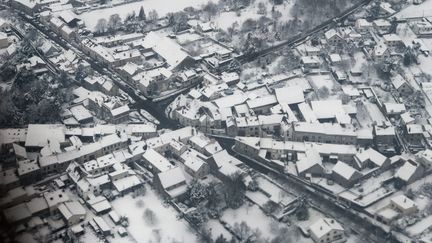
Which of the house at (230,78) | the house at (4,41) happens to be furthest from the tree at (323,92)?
the house at (4,41)

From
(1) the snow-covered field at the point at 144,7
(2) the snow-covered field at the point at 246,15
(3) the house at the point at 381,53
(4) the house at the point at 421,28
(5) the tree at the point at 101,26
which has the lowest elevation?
(3) the house at the point at 381,53

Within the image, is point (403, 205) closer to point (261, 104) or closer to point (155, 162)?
Answer: point (261, 104)

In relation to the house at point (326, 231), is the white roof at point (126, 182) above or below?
above

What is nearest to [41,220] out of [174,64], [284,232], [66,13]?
[284,232]

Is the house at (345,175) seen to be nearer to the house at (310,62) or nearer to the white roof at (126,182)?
the white roof at (126,182)

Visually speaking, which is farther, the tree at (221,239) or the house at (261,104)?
the house at (261,104)

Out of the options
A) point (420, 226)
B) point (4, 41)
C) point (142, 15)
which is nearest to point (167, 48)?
point (142, 15)
